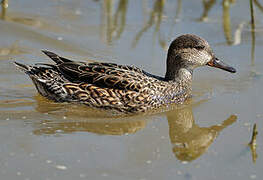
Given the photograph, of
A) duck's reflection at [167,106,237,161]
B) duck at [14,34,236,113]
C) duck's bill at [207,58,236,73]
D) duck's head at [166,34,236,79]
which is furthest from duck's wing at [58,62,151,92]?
duck's bill at [207,58,236,73]

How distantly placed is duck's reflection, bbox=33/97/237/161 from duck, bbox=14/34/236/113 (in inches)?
9.9

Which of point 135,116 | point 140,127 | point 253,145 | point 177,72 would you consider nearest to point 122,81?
point 135,116

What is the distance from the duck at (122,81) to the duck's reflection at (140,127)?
0.25 m

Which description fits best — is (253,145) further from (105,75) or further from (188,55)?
(105,75)

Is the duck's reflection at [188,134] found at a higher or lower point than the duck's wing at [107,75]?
lower

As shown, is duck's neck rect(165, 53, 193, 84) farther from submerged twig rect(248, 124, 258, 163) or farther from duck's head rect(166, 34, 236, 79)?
submerged twig rect(248, 124, 258, 163)

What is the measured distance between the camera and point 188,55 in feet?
30.9

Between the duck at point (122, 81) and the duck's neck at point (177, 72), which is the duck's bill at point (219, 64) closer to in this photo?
the duck at point (122, 81)

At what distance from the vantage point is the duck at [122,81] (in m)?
8.95

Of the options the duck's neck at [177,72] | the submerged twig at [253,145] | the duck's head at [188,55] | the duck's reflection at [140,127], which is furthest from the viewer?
the duck's neck at [177,72]

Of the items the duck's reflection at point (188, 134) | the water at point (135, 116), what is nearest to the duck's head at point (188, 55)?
the water at point (135, 116)

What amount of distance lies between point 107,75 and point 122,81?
9.7 inches

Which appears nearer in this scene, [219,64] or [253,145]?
[253,145]

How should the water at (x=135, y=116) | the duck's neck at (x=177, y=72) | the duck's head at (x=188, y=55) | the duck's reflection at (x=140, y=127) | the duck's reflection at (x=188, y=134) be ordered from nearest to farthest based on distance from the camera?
the water at (x=135, y=116)
the duck's reflection at (x=188, y=134)
the duck's reflection at (x=140, y=127)
the duck's head at (x=188, y=55)
the duck's neck at (x=177, y=72)
